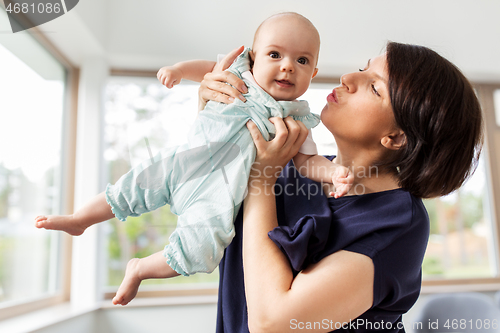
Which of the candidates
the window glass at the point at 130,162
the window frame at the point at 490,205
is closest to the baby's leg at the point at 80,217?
the window glass at the point at 130,162

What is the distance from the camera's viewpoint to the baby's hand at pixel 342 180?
2.77 feet

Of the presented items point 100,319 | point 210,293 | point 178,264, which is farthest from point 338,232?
point 100,319

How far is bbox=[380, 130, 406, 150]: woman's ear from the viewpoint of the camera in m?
0.96

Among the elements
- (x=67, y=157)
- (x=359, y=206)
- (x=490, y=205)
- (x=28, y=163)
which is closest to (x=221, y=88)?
(x=359, y=206)

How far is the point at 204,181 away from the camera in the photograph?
0.93m

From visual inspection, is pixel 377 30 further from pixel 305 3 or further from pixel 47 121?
pixel 47 121

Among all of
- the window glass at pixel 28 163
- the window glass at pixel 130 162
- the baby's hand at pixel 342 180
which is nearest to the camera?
the baby's hand at pixel 342 180

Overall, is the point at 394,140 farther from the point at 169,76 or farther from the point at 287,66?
the point at 169,76

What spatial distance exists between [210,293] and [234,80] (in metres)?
1.77

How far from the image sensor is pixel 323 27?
8.20 feet

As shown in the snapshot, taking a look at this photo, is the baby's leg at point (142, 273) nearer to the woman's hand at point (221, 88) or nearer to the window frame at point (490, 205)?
the woman's hand at point (221, 88)

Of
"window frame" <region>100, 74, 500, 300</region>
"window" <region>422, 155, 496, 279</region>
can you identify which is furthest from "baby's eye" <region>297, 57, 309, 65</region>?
"window" <region>422, 155, 496, 279</region>

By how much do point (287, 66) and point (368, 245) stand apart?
533mm

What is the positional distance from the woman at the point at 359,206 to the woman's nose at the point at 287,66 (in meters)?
0.13
